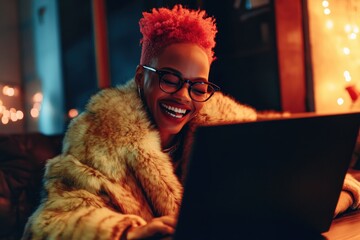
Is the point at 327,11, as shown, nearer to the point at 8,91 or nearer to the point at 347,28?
the point at 347,28

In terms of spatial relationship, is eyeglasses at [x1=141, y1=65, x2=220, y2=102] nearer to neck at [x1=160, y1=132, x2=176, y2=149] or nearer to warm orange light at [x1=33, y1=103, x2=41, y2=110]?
neck at [x1=160, y1=132, x2=176, y2=149]

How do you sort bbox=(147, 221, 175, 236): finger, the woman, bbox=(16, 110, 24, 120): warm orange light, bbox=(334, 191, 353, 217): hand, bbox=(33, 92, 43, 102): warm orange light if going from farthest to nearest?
bbox=(16, 110, 24, 120): warm orange light
bbox=(33, 92, 43, 102): warm orange light
bbox=(334, 191, 353, 217): hand
the woman
bbox=(147, 221, 175, 236): finger

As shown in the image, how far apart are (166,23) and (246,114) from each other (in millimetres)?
526

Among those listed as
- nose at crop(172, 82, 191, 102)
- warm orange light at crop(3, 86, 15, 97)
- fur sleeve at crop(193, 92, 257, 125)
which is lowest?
fur sleeve at crop(193, 92, 257, 125)

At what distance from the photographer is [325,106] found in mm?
2127

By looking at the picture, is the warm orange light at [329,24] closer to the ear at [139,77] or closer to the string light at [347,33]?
the string light at [347,33]

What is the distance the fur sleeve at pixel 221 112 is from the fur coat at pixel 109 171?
1.10ft

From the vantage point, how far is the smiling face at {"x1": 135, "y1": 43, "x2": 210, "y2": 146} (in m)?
1.17

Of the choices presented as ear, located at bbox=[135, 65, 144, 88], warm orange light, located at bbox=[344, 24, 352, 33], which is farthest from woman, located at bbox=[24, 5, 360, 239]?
warm orange light, located at bbox=[344, 24, 352, 33]

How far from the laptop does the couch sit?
119cm

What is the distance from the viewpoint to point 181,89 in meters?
1.20

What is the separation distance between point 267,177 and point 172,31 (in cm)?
73

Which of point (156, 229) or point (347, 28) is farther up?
point (347, 28)

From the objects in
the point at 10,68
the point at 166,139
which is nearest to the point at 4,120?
the point at 10,68
